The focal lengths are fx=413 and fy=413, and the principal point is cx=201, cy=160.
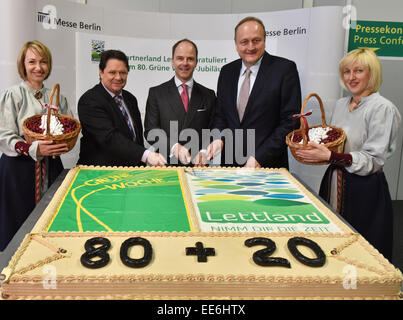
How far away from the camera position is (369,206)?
2625 millimetres

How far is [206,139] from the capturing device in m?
3.55

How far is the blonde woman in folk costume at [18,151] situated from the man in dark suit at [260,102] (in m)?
1.42

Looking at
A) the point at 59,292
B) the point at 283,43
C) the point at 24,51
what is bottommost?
the point at 59,292

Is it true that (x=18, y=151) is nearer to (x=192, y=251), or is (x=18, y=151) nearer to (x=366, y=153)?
(x=192, y=251)

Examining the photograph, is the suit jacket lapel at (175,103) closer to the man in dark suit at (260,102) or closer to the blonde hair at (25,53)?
the man in dark suit at (260,102)

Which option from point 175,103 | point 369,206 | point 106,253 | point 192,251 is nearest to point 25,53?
point 175,103

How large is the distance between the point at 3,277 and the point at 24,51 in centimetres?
200

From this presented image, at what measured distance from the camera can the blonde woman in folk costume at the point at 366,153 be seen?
8.23ft

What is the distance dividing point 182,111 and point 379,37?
3268 millimetres

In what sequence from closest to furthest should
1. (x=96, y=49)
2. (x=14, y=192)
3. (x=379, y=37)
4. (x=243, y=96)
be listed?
(x=14, y=192) < (x=243, y=96) < (x=96, y=49) < (x=379, y=37)

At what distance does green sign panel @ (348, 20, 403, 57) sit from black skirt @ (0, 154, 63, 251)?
4.07 m

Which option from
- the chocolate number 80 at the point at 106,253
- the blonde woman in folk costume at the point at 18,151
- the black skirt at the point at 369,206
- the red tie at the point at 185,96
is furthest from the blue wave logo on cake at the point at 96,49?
the chocolate number 80 at the point at 106,253

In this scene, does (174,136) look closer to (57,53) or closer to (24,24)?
(57,53)

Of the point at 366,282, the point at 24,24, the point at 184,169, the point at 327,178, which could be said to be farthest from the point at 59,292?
the point at 24,24
